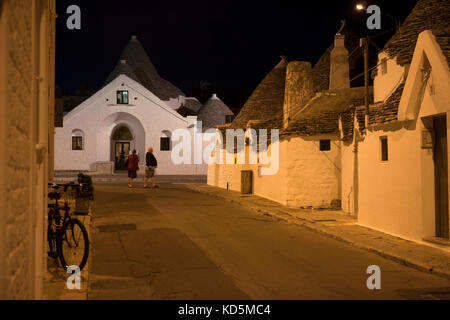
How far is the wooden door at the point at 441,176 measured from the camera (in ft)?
33.6

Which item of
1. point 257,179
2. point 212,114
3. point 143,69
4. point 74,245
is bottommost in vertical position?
point 74,245

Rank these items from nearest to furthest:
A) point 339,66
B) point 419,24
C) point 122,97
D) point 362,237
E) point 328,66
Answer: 1. point 362,237
2. point 419,24
3. point 339,66
4. point 328,66
5. point 122,97

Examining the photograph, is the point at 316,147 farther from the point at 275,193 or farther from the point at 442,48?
the point at 442,48

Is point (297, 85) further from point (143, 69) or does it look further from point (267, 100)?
point (143, 69)

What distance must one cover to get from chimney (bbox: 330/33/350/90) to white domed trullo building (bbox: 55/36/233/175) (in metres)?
22.5

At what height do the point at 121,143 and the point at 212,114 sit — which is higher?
the point at 212,114

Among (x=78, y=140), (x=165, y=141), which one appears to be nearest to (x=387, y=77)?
(x=165, y=141)

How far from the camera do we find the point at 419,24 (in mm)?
13305

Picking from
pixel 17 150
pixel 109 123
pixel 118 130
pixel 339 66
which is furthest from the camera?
pixel 118 130

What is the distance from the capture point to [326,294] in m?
6.43

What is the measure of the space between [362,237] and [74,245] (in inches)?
249

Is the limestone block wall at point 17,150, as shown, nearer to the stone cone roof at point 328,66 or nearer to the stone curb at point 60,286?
the stone curb at point 60,286

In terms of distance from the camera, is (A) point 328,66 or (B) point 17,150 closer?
(B) point 17,150

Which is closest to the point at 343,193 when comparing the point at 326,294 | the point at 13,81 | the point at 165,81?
the point at 326,294
